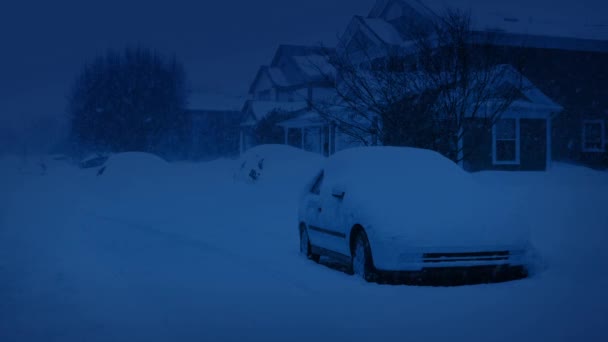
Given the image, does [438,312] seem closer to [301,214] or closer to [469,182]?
[469,182]

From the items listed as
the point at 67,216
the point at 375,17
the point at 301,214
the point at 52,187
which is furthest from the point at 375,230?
the point at 375,17

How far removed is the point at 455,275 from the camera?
7871 mm

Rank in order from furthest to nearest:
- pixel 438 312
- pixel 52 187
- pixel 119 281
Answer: pixel 52 187
pixel 119 281
pixel 438 312

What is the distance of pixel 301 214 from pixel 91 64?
44887 mm

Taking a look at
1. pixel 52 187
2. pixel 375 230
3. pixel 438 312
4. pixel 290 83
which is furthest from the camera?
pixel 290 83

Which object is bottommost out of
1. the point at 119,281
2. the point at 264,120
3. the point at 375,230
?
the point at 119,281

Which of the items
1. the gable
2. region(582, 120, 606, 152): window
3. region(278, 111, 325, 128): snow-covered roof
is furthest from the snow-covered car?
the gable

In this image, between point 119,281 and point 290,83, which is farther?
point 290,83

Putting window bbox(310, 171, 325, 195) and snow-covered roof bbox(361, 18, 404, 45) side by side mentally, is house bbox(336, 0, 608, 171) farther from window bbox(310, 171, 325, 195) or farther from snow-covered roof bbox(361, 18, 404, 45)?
window bbox(310, 171, 325, 195)

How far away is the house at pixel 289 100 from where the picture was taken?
119ft

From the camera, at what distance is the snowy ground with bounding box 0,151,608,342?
6047 mm

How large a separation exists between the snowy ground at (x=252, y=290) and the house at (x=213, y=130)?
46.2m

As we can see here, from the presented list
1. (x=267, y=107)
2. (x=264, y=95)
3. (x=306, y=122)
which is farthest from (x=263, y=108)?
(x=306, y=122)

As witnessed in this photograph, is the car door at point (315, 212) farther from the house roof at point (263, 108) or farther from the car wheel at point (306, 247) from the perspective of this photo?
the house roof at point (263, 108)
